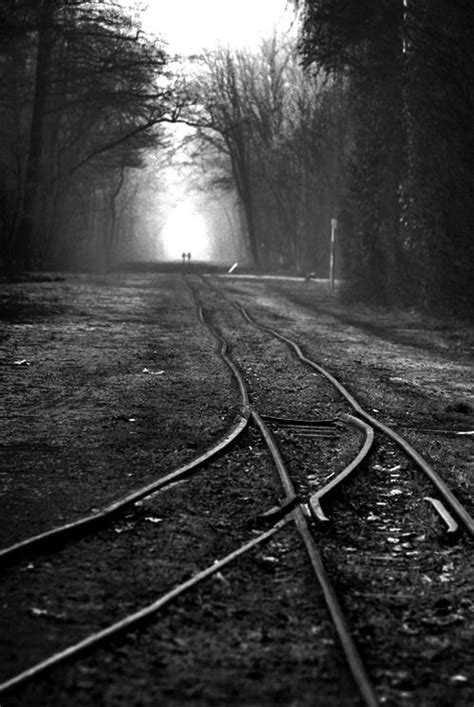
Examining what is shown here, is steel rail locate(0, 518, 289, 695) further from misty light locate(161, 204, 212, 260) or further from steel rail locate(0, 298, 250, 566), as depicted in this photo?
misty light locate(161, 204, 212, 260)

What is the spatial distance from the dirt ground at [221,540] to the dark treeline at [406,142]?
266 inches

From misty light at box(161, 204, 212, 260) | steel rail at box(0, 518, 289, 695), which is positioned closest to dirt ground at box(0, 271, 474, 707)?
steel rail at box(0, 518, 289, 695)

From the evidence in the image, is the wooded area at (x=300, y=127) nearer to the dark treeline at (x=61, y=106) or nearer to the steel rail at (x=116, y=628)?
the dark treeline at (x=61, y=106)

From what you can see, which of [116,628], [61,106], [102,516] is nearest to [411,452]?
[102,516]

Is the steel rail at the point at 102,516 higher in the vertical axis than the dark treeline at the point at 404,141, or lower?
lower

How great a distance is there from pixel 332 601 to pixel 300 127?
4780cm

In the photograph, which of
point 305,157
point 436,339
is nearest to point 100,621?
point 436,339

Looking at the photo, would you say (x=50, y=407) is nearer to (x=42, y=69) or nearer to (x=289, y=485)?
(x=289, y=485)

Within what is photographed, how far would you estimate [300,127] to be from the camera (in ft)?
165

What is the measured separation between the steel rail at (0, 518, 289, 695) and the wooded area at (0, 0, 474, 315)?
15.2 metres

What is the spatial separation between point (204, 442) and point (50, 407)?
7.50ft

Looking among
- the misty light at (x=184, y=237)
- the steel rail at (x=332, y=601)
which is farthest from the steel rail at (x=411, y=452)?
the misty light at (x=184, y=237)

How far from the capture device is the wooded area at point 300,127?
20125 mm

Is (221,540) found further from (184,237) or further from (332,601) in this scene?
(184,237)
